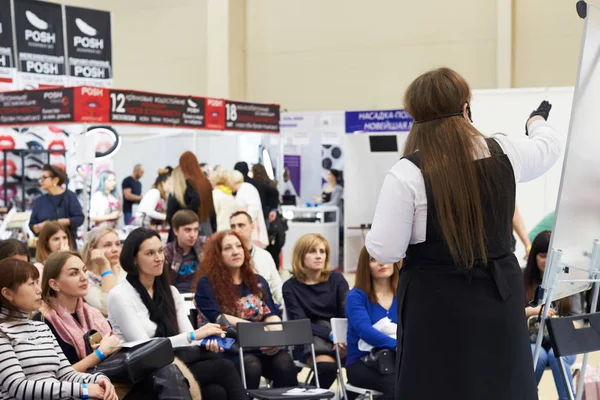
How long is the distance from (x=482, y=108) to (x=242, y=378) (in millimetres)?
6333

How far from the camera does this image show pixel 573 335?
3.84 metres

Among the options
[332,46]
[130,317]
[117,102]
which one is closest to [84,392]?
[130,317]

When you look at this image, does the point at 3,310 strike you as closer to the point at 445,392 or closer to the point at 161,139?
the point at 445,392

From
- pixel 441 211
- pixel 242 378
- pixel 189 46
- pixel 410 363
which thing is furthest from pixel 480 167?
pixel 189 46

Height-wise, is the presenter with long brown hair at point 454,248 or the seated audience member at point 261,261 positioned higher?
the presenter with long brown hair at point 454,248

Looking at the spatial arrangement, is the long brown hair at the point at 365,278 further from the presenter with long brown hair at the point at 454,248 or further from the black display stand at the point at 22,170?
the black display stand at the point at 22,170

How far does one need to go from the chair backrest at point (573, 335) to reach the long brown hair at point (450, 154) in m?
1.31

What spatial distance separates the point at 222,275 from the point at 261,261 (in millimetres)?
1102

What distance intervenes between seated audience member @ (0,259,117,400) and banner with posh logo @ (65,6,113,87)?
444 inches

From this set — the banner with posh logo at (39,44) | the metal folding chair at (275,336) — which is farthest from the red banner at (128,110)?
the metal folding chair at (275,336)

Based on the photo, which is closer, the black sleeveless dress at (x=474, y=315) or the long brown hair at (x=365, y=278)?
the black sleeveless dress at (x=474, y=315)

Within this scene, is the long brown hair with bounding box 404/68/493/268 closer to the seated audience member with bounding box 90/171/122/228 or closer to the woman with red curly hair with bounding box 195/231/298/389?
the woman with red curly hair with bounding box 195/231/298/389

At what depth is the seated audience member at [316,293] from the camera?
5637 millimetres

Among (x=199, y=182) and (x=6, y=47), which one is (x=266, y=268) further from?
(x=6, y=47)
